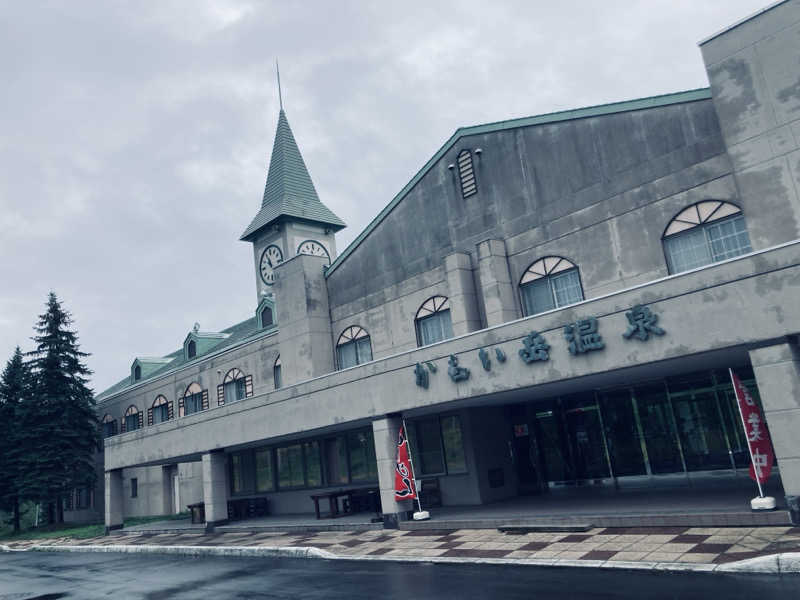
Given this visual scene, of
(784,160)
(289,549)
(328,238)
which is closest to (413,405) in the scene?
(289,549)

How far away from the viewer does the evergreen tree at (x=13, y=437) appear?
129ft

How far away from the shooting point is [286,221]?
49.8 metres

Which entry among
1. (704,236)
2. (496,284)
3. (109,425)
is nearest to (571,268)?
(496,284)

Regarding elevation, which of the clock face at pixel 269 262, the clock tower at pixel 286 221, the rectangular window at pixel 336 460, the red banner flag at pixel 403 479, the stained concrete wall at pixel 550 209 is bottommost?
the red banner flag at pixel 403 479

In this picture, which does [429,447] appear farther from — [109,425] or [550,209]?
[109,425]

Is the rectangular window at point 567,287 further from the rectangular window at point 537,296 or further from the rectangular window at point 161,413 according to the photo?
the rectangular window at point 161,413

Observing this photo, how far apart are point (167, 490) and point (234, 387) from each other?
1156cm

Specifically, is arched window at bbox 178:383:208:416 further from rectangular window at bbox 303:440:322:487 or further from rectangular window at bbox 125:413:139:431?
rectangular window at bbox 303:440:322:487

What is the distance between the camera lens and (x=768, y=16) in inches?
606

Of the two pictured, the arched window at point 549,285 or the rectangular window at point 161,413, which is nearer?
the arched window at point 549,285

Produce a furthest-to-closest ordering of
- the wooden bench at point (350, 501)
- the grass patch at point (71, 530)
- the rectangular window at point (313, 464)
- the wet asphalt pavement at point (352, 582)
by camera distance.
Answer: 1. the grass patch at point (71, 530)
2. the rectangular window at point (313, 464)
3. the wooden bench at point (350, 501)
4. the wet asphalt pavement at point (352, 582)

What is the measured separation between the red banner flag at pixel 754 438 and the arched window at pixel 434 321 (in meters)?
10.5

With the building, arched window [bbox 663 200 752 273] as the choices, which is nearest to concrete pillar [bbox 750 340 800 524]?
the building

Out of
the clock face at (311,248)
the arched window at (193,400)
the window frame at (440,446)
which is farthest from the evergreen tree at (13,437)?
the window frame at (440,446)
